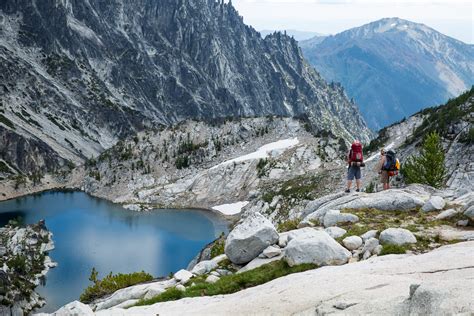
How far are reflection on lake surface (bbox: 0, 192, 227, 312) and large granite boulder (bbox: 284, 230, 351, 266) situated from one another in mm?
59549

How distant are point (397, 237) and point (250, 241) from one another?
7.15 m

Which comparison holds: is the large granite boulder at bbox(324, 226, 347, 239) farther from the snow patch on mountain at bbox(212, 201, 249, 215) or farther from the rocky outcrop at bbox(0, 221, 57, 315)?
the snow patch on mountain at bbox(212, 201, 249, 215)

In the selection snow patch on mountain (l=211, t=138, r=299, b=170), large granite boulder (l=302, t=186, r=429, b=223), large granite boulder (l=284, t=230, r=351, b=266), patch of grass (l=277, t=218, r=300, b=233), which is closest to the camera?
large granite boulder (l=284, t=230, r=351, b=266)

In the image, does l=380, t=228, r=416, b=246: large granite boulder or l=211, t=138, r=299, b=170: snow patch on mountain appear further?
l=211, t=138, r=299, b=170: snow patch on mountain

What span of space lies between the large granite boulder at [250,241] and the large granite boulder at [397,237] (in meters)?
5.52

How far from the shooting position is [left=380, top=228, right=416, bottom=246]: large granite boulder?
2062 centimetres

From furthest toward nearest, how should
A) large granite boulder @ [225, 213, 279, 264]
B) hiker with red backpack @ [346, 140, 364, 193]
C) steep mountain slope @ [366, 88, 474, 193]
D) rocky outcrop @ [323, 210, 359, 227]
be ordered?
steep mountain slope @ [366, 88, 474, 193] → hiker with red backpack @ [346, 140, 364, 193] → rocky outcrop @ [323, 210, 359, 227] → large granite boulder @ [225, 213, 279, 264]

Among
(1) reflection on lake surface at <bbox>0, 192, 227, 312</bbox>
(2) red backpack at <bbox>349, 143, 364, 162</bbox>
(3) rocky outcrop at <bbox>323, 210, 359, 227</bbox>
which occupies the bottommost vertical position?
(1) reflection on lake surface at <bbox>0, 192, 227, 312</bbox>

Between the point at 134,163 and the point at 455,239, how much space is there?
138 meters

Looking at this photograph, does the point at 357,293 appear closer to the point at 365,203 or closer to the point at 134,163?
the point at 365,203

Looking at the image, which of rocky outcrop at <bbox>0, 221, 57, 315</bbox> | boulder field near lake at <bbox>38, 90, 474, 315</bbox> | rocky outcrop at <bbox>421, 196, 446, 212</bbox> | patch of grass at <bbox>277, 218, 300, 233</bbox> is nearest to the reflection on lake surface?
rocky outcrop at <bbox>0, 221, 57, 315</bbox>

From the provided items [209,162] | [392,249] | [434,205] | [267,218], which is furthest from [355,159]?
[209,162]

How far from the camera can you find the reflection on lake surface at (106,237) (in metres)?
79.7

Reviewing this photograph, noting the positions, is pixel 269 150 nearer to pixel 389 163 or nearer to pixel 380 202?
pixel 389 163
